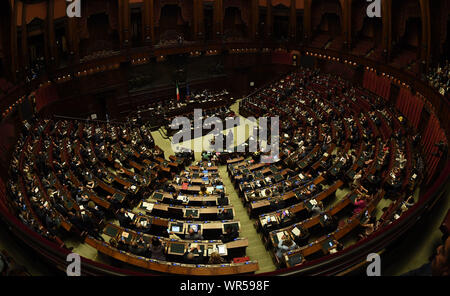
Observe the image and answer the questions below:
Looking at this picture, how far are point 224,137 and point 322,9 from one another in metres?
12.5

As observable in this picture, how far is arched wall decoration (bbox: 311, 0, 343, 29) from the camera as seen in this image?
25094 millimetres

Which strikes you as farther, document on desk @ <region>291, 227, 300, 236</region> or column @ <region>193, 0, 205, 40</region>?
column @ <region>193, 0, 205, 40</region>

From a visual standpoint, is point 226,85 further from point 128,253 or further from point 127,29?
point 128,253

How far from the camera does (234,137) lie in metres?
22.1

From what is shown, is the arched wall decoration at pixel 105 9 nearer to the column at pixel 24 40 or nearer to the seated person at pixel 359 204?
the column at pixel 24 40

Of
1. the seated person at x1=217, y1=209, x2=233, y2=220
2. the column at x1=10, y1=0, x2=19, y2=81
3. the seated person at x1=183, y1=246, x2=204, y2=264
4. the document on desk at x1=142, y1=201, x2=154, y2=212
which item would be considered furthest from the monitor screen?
the column at x1=10, y1=0, x2=19, y2=81

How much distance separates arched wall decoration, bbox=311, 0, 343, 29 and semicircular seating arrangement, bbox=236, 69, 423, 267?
20.6 feet

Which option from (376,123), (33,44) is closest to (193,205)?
(376,123)

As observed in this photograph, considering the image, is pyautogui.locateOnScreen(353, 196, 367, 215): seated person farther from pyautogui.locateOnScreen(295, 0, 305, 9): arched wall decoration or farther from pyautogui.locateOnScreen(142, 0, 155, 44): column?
pyautogui.locateOnScreen(142, 0, 155, 44): column

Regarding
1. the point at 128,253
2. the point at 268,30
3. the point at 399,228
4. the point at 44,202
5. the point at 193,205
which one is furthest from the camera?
the point at 268,30

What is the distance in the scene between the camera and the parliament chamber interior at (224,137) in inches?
415

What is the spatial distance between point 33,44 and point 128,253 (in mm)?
15625

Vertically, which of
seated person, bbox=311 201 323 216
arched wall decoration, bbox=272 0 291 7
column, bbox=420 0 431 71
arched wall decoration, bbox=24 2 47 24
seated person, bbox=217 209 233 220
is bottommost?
seated person, bbox=217 209 233 220

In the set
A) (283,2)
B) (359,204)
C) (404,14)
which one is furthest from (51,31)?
(404,14)
